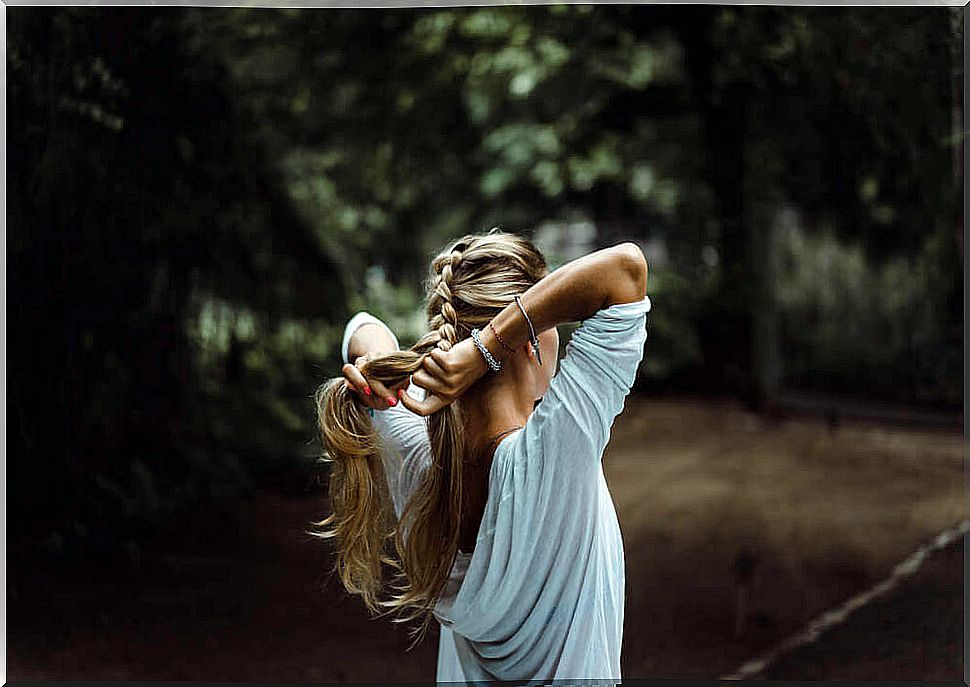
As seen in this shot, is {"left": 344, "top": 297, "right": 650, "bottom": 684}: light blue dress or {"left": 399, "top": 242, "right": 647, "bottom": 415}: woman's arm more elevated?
{"left": 399, "top": 242, "right": 647, "bottom": 415}: woman's arm

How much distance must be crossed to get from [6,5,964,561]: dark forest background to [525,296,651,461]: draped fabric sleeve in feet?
6.22

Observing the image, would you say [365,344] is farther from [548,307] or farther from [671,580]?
[671,580]

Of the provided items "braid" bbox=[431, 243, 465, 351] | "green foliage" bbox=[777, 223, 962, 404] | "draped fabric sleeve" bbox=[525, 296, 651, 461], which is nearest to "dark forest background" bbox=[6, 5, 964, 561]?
"green foliage" bbox=[777, 223, 962, 404]

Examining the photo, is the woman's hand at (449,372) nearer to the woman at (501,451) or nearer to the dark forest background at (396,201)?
the woman at (501,451)

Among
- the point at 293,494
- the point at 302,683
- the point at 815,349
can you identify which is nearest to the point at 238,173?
the point at 293,494

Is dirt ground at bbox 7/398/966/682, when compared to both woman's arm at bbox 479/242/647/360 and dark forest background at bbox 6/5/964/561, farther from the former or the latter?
woman's arm at bbox 479/242/647/360

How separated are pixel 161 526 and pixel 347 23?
1.93m

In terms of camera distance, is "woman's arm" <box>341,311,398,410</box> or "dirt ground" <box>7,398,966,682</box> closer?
"woman's arm" <box>341,311,398,410</box>

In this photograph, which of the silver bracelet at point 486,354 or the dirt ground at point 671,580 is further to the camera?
the dirt ground at point 671,580

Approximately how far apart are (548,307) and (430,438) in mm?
342

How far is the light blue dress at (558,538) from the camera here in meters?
1.37

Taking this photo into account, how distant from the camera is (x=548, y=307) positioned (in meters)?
1.36

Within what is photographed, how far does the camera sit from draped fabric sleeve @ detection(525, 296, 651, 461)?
4.43ft

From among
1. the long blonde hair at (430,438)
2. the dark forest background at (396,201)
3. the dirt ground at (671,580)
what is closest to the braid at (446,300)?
the long blonde hair at (430,438)
